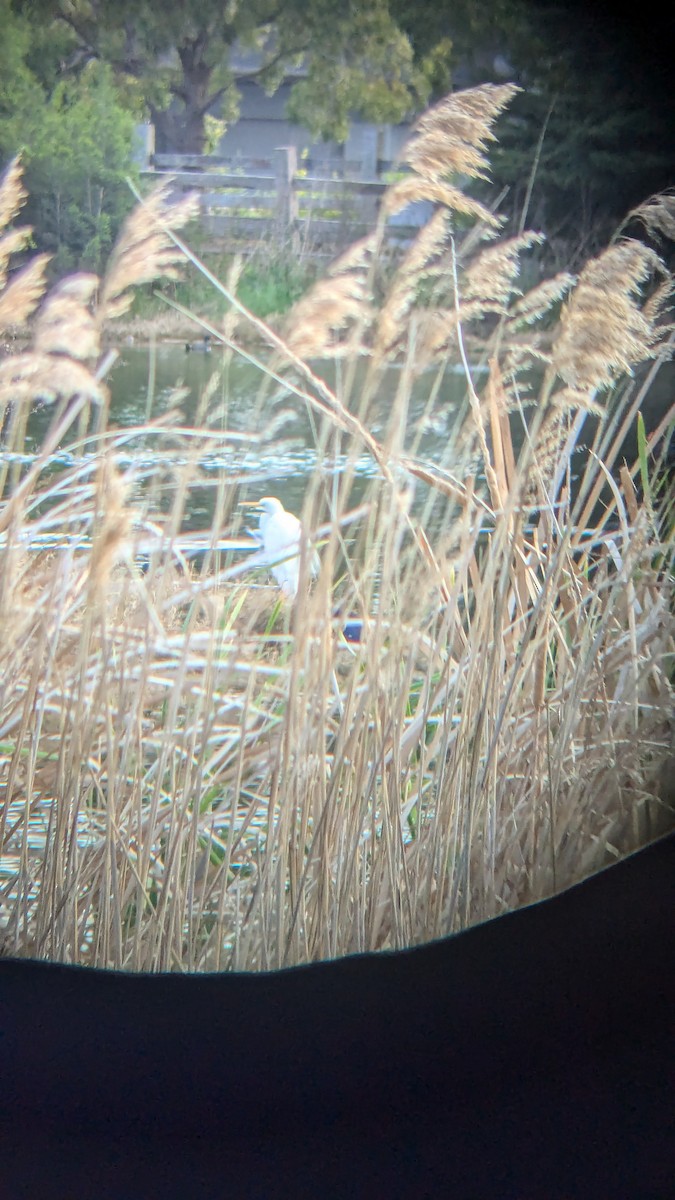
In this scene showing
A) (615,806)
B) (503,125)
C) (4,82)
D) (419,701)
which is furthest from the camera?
(615,806)

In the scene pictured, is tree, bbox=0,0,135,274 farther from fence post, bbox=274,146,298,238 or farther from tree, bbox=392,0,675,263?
tree, bbox=392,0,675,263

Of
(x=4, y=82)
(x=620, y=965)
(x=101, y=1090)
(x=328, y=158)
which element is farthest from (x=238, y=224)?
(x=620, y=965)

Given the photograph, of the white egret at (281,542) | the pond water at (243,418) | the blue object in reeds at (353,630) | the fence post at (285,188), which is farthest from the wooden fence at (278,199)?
the blue object in reeds at (353,630)

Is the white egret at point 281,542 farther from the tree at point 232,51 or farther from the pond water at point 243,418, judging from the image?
the tree at point 232,51

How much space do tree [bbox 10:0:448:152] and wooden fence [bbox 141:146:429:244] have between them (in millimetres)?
24

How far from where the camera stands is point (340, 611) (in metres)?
1.15

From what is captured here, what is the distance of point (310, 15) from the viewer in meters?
1.03

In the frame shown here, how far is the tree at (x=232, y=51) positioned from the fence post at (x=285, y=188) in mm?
34

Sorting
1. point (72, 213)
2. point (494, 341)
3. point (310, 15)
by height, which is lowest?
point (494, 341)

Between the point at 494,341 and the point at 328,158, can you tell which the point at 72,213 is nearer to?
the point at 328,158

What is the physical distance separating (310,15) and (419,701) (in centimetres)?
65

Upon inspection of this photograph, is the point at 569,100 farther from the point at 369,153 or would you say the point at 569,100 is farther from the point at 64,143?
the point at 64,143

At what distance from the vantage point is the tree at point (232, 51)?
39.3 inches

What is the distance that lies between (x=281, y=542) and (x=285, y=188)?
32 cm
